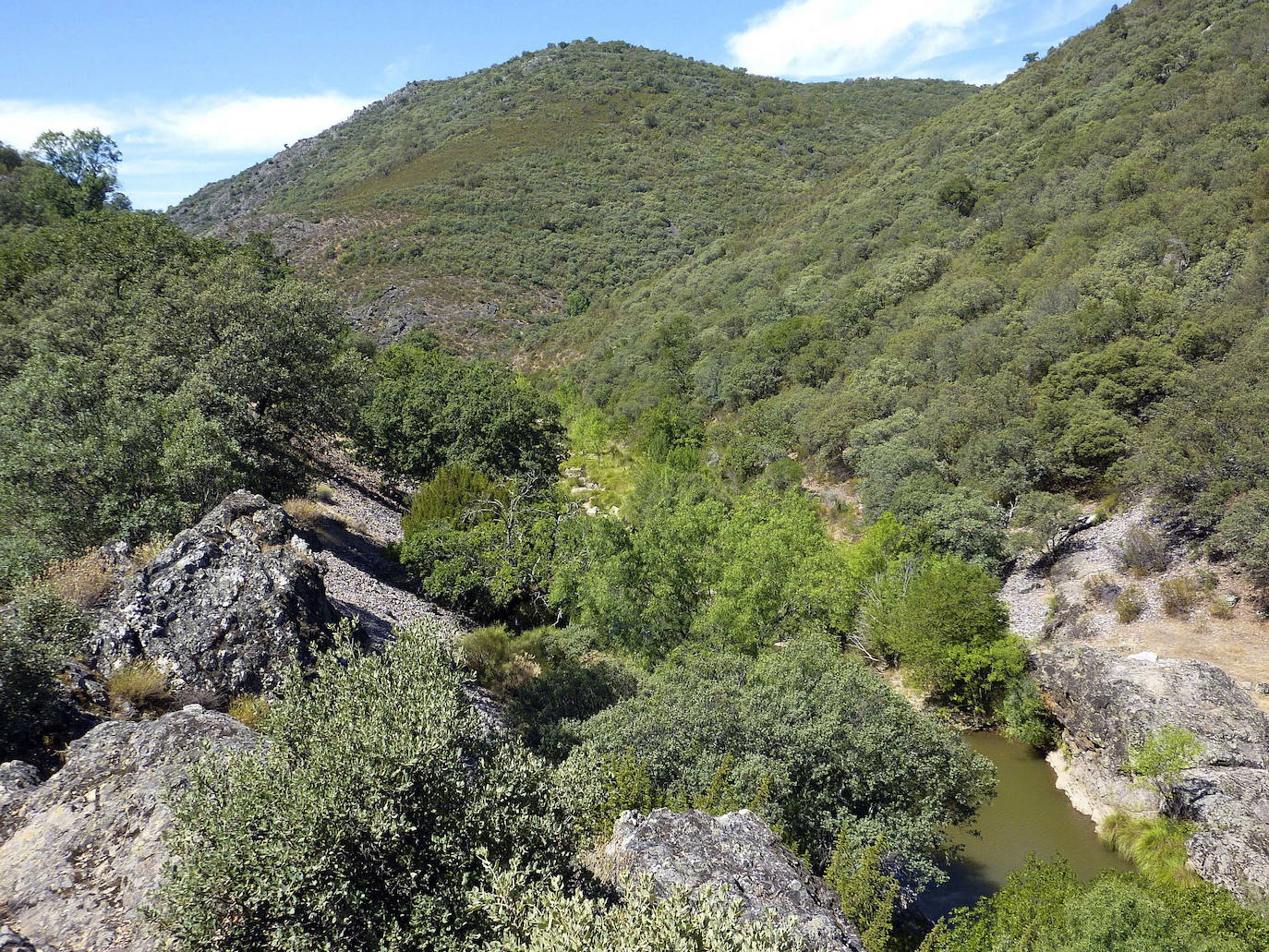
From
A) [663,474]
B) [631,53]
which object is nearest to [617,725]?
[663,474]

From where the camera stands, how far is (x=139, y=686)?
1197 centimetres

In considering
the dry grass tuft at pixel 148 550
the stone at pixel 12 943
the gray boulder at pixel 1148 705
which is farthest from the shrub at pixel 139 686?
the gray boulder at pixel 1148 705

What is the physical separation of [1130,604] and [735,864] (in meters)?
21.5

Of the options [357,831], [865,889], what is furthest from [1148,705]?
[357,831]

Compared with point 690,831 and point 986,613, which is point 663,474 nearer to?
point 986,613

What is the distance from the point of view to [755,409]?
5000cm

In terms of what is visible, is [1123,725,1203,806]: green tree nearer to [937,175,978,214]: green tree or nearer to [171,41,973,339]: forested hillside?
[937,175,978,214]: green tree

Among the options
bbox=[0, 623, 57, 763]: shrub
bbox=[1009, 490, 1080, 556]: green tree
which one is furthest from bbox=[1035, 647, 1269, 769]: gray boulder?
bbox=[0, 623, 57, 763]: shrub

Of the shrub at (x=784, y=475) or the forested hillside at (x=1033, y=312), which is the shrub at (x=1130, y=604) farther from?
the shrub at (x=784, y=475)

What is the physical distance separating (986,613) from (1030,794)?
609 cm

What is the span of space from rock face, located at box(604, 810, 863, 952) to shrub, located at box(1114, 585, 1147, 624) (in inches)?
762

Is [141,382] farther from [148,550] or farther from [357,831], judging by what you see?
[357,831]

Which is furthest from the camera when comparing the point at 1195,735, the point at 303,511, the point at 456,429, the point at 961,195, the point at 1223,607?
the point at 961,195

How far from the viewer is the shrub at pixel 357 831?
686cm
